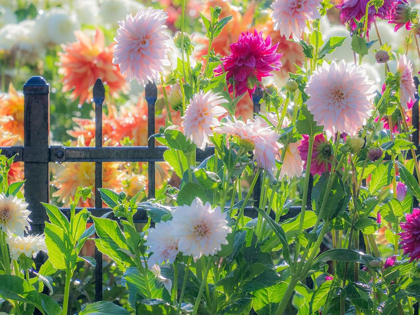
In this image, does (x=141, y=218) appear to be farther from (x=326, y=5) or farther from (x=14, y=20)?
(x=14, y=20)

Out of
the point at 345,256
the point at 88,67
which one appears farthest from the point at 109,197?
the point at 88,67

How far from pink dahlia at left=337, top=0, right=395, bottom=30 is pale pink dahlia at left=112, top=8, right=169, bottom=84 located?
1.07ft

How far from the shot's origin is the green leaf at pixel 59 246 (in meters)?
1.16

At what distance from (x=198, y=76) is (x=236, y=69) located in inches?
2.6

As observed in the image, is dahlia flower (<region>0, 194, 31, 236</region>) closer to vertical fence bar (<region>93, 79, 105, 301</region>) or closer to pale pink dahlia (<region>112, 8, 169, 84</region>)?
pale pink dahlia (<region>112, 8, 169, 84</region>)

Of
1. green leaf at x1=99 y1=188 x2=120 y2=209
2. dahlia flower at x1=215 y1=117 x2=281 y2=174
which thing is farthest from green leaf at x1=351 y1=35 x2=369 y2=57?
green leaf at x1=99 y1=188 x2=120 y2=209

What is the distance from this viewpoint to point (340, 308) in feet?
3.88

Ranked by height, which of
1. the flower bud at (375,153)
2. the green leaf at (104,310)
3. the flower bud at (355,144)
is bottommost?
the green leaf at (104,310)

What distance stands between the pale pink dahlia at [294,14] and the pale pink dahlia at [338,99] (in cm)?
14

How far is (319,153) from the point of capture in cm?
112

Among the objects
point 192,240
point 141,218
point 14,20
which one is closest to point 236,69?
point 192,240

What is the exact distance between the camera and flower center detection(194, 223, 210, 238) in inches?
34.6

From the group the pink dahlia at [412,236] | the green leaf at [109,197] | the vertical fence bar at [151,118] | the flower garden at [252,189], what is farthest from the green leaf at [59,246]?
the pink dahlia at [412,236]

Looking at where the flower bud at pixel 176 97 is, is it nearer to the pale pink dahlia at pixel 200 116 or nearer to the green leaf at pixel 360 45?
the pale pink dahlia at pixel 200 116
